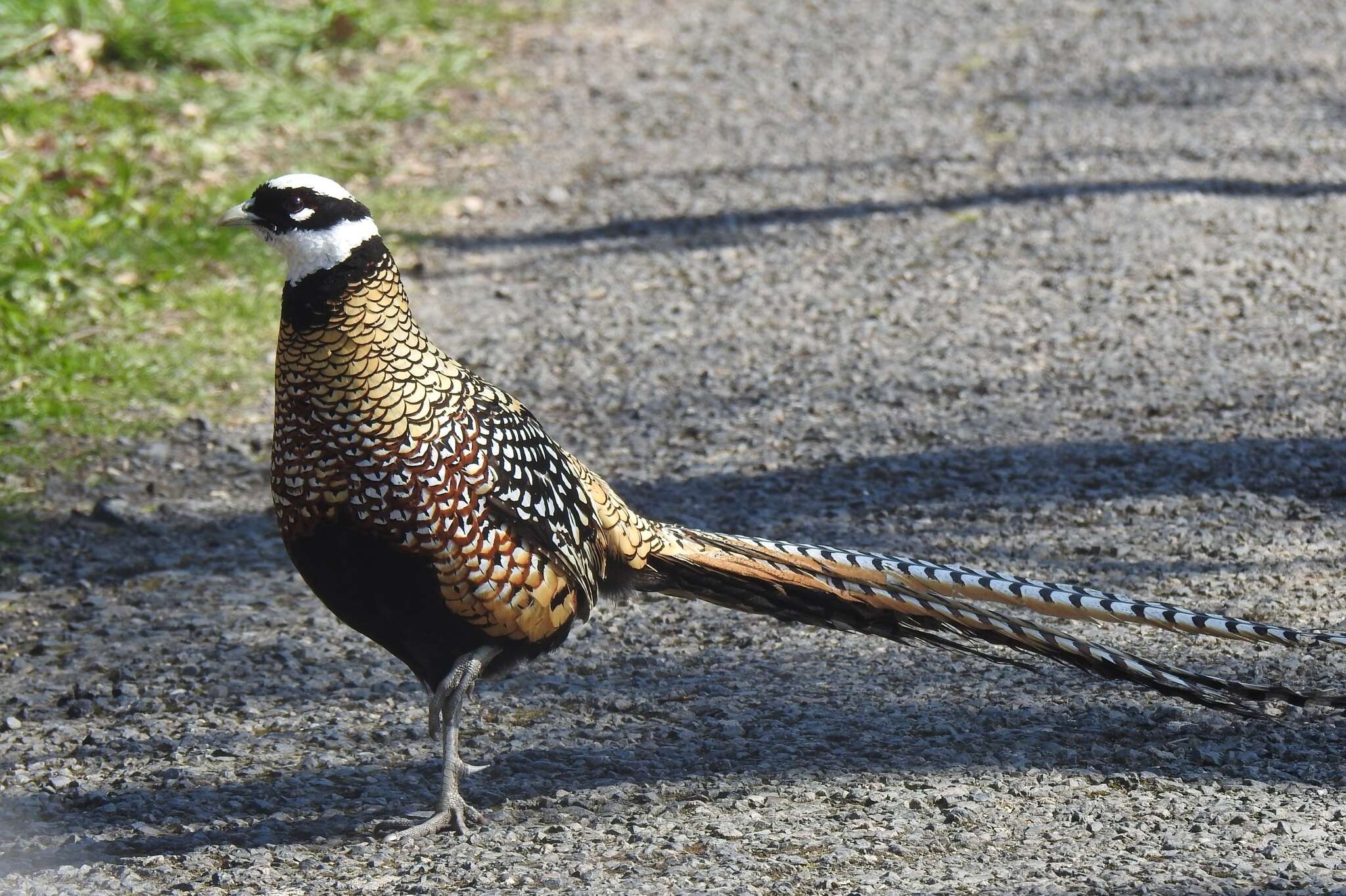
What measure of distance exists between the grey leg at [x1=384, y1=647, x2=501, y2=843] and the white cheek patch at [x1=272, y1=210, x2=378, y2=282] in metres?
1.01

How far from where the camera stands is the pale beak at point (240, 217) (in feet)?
12.1

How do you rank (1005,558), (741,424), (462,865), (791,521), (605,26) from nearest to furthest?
(462,865), (1005,558), (791,521), (741,424), (605,26)

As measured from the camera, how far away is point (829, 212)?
316 inches

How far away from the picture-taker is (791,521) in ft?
17.5

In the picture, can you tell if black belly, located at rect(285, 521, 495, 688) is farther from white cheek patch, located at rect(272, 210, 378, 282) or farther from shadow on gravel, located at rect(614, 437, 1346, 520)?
shadow on gravel, located at rect(614, 437, 1346, 520)

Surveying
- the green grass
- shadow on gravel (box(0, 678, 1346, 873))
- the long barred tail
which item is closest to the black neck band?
the long barred tail

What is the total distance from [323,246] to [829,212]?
4827 millimetres

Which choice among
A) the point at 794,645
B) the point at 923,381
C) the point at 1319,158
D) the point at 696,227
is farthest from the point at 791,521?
the point at 1319,158

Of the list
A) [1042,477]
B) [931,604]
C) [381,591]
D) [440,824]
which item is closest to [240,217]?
[381,591]

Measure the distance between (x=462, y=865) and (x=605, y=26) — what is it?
825cm

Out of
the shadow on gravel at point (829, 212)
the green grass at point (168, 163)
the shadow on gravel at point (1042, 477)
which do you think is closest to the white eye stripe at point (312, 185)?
the shadow on gravel at point (1042, 477)

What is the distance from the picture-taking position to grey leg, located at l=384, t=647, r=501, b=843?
3756mm

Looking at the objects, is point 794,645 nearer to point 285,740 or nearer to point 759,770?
point 759,770

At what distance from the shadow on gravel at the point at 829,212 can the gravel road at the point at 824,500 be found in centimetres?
3
